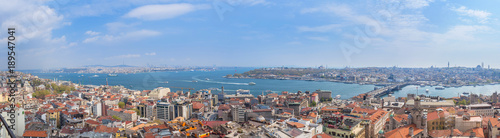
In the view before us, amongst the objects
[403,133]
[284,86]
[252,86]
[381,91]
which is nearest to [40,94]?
[403,133]

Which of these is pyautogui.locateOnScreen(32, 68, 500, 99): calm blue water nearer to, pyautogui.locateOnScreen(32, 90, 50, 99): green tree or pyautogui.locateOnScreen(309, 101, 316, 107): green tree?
pyautogui.locateOnScreen(309, 101, 316, 107): green tree

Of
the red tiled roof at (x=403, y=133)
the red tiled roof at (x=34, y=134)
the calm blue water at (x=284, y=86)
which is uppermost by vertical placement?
the red tiled roof at (x=403, y=133)

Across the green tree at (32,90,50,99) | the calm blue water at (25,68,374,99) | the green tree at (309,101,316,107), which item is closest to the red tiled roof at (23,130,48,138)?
the green tree at (32,90,50,99)

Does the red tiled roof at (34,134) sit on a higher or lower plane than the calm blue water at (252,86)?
higher

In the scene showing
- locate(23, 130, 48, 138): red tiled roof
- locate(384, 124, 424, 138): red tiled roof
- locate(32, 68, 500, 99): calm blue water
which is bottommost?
locate(32, 68, 500, 99): calm blue water

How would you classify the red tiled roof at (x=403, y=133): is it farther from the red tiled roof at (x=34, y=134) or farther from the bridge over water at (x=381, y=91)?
the bridge over water at (x=381, y=91)

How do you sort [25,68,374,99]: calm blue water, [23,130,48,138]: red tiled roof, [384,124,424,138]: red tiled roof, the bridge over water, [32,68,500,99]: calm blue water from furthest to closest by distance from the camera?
[25,68,374,99]: calm blue water → [32,68,500,99]: calm blue water → the bridge over water → [23,130,48,138]: red tiled roof → [384,124,424,138]: red tiled roof

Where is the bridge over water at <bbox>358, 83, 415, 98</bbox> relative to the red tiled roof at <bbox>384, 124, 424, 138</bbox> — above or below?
below

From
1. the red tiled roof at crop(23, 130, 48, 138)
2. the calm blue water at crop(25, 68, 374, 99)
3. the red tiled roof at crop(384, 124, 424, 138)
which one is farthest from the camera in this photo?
the calm blue water at crop(25, 68, 374, 99)

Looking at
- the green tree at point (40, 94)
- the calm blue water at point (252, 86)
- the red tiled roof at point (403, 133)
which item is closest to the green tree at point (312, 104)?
the calm blue water at point (252, 86)

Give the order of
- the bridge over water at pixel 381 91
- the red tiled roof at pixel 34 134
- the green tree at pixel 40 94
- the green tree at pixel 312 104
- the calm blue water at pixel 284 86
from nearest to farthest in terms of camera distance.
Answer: the red tiled roof at pixel 34 134
the green tree at pixel 40 94
the green tree at pixel 312 104
the bridge over water at pixel 381 91
the calm blue water at pixel 284 86

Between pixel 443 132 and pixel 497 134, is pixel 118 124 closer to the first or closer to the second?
pixel 443 132
